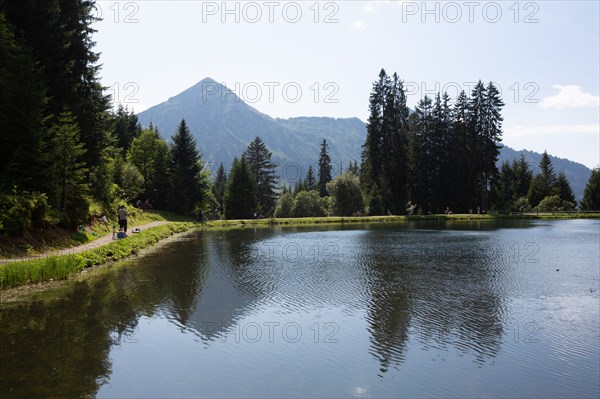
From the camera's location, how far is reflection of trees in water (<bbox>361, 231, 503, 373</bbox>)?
13.5 m

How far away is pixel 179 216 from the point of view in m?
70.8

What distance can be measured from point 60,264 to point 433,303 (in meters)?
18.5

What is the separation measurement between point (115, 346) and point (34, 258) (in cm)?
1263

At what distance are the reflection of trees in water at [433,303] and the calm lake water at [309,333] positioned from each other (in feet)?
0.30

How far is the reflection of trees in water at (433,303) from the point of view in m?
13.5

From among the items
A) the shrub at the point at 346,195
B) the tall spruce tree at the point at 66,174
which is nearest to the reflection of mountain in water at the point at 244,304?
the tall spruce tree at the point at 66,174

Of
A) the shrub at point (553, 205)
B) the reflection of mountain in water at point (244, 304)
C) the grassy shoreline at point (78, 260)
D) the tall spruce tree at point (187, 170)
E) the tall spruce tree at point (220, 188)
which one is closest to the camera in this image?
the reflection of mountain in water at point (244, 304)

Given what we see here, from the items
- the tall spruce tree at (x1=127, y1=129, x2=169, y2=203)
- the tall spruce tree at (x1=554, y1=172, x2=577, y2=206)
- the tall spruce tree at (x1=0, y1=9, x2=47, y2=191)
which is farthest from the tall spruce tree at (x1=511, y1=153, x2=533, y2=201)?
the tall spruce tree at (x1=0, y1=9, x2=47, y2=191)

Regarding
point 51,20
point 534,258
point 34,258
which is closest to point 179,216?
point 51,20

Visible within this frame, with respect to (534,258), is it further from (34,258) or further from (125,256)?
(34,258)

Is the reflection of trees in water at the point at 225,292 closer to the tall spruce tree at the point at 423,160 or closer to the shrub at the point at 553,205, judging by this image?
the tall spruce tree at the point at 423,160

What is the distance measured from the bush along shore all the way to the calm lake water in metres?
1.40

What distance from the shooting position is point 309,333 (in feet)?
47.7

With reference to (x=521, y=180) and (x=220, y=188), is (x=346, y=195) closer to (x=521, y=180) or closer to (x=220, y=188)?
(x=521, y=180)
